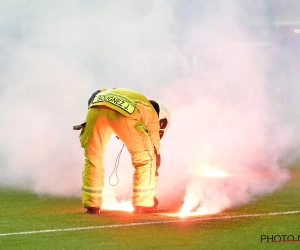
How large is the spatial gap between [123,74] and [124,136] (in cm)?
498

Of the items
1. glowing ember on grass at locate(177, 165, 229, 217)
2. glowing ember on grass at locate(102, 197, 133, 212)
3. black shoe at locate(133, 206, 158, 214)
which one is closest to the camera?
black shoe at locate(133, 206, 158, 214)

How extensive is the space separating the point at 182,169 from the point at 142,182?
3.22 m

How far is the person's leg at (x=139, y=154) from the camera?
9.81 meters

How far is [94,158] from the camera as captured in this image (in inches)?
394

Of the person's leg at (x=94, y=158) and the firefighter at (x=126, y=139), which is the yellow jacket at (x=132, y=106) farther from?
the person's leg at (x=94, y=158)

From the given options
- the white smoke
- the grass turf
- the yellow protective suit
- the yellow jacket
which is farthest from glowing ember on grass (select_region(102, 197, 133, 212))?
the white smoke

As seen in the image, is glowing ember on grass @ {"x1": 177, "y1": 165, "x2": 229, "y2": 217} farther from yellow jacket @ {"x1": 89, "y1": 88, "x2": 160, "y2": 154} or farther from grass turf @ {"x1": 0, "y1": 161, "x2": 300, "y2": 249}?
yellow jacket @ {"x1": 89, "y1": 88, "x2": 160, "y2": 154}

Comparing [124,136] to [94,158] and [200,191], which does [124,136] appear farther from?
[200,191]

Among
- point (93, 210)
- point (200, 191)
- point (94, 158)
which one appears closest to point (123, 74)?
point (200, 191)

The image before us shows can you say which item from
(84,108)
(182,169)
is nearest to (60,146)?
(84,108)

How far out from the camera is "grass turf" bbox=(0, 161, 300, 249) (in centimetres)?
817

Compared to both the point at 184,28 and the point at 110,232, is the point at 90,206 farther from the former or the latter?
the point at 184,28

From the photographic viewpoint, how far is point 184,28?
1519 centimetres

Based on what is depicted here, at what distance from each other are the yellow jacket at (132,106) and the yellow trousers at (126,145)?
87 millimetres
